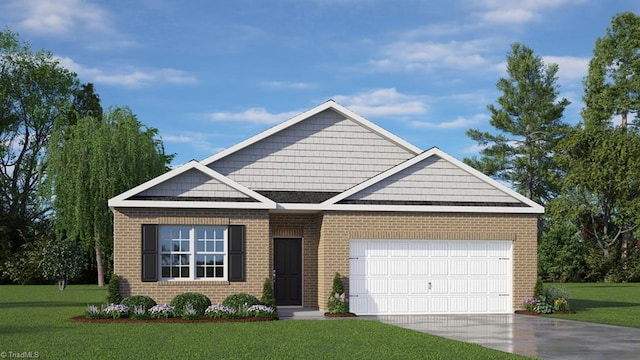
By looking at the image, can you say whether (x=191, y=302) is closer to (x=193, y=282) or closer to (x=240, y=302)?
(x=240, y=302)

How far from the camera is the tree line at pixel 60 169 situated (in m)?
40.8

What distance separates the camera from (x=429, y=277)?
26406mm

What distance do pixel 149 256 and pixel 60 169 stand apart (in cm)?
1894

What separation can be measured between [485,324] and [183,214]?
9267 mm

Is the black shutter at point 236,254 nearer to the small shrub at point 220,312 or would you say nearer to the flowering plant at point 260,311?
the flowering plant at point 260,311

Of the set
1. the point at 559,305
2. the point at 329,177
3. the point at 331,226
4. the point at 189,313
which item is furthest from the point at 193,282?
the point at 559,305

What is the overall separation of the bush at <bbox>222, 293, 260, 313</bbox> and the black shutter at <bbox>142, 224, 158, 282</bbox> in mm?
2300

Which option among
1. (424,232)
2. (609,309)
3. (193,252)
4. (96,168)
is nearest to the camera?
(193,252)

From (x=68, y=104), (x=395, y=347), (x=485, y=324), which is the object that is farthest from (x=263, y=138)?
(x=68, y=104)

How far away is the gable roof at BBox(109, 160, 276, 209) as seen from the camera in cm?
2455

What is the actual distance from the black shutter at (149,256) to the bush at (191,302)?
1199 millimetres

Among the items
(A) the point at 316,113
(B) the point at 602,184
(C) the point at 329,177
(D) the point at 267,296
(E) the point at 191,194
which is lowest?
(D) the point at 267,296

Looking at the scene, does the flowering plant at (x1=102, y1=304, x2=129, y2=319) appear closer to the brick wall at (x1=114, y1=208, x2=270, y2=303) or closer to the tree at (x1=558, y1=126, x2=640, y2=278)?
the brick wall at (x1=114, y1=208, x2=270, y2=303)

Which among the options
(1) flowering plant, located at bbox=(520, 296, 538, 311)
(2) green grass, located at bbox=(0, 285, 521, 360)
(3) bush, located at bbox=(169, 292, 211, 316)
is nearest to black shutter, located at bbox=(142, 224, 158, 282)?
(3) bush, located at bbox=(169, 292, 211, 316)
